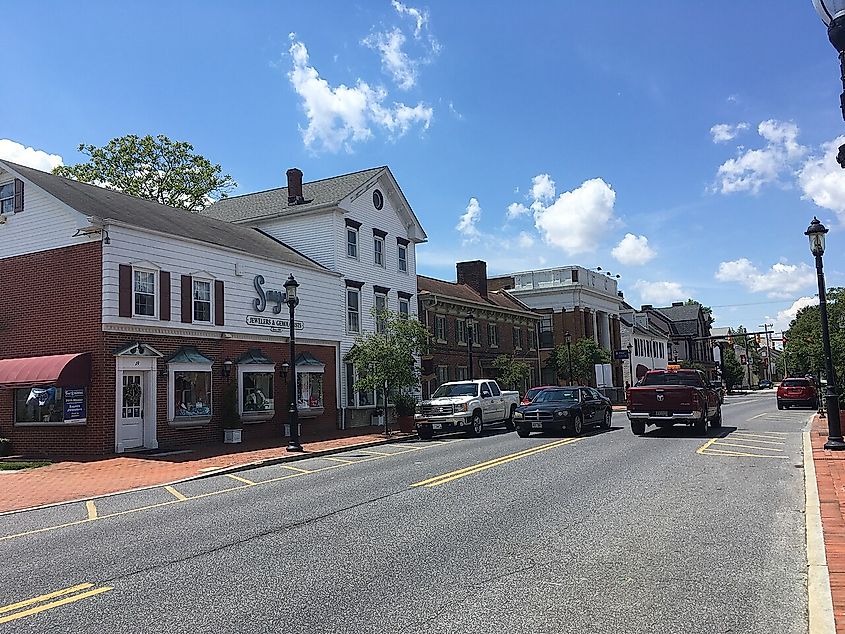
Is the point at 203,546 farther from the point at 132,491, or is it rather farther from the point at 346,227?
the point at 346,227

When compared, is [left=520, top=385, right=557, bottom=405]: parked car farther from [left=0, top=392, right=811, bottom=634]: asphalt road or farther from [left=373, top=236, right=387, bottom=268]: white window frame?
[left=0, top=392, right=811, bottom=634]: asphalt road

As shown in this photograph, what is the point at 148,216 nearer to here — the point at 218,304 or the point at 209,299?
the point at 209,299

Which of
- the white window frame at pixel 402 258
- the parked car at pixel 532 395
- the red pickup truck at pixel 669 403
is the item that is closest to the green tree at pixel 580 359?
the white window frame at pixel 402 258

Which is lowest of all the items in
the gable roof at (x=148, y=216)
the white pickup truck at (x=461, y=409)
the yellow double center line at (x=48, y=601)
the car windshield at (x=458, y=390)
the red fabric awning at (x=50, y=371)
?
the yellow double center line at (x=48, y=601)

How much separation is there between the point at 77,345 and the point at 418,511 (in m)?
13.8

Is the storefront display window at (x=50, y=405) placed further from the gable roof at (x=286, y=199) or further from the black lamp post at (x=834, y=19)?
the black lamp post at (x=834, y=19)

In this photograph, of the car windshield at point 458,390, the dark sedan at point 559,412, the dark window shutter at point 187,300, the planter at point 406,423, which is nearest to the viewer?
the dark sedan at point 559,412

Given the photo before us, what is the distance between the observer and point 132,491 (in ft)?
46.2

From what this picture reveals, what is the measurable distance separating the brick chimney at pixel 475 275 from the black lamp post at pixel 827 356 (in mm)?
32501

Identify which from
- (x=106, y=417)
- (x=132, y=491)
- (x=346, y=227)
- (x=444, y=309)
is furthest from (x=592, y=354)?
(x=132, y=491)

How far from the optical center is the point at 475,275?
1944 inches

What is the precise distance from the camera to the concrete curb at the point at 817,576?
5324 millimetres

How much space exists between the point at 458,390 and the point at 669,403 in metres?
7.56

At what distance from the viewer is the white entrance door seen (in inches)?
789
